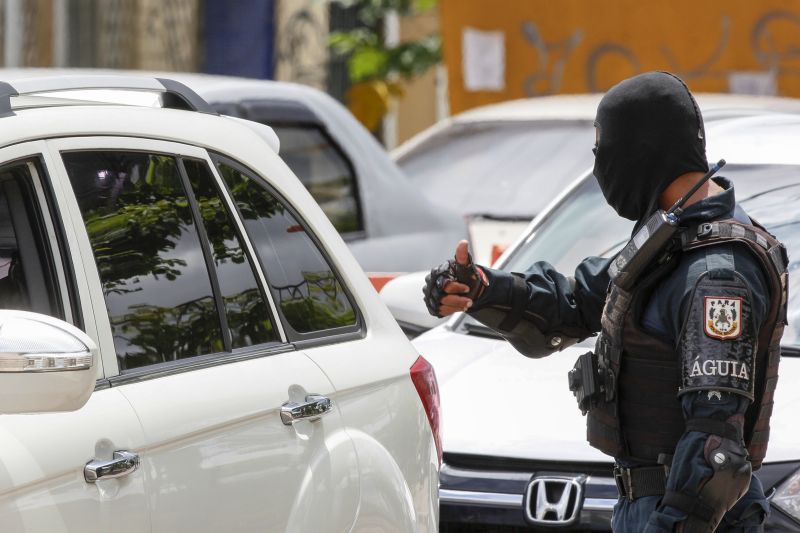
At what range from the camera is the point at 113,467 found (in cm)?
256

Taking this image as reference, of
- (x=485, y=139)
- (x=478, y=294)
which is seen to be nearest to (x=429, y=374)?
(x=478, y=294)

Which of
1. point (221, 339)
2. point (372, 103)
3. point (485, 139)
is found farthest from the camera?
point (372, 103)

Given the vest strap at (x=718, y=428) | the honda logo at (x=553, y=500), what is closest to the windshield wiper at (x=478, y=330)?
the honda logo at (x=553, y=500)

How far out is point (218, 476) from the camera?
9.25 feet

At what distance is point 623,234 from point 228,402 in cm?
248

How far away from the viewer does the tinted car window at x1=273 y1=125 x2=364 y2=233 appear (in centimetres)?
710

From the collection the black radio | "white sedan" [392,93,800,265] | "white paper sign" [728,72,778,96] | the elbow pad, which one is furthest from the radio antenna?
"white paper sign" [728,72,778,96]

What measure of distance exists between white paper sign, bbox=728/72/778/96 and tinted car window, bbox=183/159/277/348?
34.8 feet

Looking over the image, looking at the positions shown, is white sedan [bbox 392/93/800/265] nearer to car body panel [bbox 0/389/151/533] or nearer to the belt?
the belt

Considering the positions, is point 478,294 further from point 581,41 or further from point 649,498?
point 581,41

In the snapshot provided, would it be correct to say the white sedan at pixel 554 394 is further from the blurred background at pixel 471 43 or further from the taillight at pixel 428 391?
the blurred background at pixel 471 43

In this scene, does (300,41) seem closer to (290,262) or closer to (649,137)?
(290,262)

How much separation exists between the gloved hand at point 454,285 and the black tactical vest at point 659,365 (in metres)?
0.37

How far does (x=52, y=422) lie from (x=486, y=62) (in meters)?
12.1
